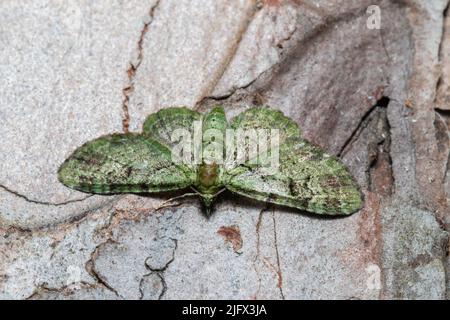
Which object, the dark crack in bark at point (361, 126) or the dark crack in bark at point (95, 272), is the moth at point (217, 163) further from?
the dark crack in bark at point (95, 272)

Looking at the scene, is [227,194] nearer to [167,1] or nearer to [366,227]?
[366,227]

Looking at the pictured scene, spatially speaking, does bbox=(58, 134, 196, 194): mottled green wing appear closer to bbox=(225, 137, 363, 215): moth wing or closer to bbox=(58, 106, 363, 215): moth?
bbox=(58, 106, 363, 215): moth

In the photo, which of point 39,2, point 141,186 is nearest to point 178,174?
point 141,186

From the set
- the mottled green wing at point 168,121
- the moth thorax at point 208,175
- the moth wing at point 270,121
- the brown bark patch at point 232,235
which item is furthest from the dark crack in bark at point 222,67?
the brown bark patch at point 232,235

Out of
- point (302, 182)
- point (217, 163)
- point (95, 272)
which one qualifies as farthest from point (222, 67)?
point (95, 272)

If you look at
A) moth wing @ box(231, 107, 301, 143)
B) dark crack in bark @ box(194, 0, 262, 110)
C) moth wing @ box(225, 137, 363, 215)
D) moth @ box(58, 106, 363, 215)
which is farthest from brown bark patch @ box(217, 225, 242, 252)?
dark crack in bark @ box(194, 0, 262, 110)
